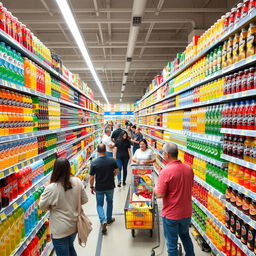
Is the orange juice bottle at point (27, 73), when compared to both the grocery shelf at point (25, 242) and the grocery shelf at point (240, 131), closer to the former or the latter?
the grocery shelf at point (25, 242)

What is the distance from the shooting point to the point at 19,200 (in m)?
2.60

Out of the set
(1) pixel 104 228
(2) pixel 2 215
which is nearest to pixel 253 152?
(2) pixel 2 215

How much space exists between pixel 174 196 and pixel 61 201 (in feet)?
4.34

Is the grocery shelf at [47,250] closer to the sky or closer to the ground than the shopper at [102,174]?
closer to the ground

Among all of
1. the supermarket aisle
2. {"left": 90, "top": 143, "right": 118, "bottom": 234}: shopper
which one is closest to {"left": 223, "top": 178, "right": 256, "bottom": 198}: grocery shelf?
the supermarket aisle

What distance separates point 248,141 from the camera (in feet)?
8.07

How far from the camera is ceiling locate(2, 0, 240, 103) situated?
288 inches

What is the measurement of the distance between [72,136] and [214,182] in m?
4.01

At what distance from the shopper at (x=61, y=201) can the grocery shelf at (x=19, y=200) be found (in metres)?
0.25

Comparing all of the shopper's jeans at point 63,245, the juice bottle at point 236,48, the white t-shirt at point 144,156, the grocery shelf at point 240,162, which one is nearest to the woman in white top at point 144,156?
the white t-shirt at point 144,156

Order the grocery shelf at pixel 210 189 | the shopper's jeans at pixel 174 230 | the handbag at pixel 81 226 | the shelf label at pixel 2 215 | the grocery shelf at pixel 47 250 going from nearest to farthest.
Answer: the shelf label at pixel 2 215, the handbag at pixel 81 226, the shopper's jeans at pixel 174 230, the grocery shelf at pixel 210 189, the grocery shelf at pixel 47 250

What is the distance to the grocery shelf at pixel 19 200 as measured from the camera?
2226mm

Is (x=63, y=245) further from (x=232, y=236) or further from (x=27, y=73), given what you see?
(x=27, y=73)

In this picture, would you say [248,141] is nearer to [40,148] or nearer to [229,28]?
[229,28]
